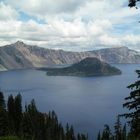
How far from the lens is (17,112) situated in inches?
4924

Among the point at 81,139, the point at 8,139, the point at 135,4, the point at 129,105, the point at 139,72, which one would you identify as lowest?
the point at 81,139

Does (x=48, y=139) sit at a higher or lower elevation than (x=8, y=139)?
lower

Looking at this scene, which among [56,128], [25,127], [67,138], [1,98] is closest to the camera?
[1,98]

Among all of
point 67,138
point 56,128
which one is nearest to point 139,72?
point 67,138

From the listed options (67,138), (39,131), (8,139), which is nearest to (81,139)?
(67,138)

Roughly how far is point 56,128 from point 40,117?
941cm

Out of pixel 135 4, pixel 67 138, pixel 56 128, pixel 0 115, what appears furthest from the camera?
pixel 56 128

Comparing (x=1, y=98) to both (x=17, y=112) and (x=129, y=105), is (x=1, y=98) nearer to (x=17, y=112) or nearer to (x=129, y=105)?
(x=17, y=112)

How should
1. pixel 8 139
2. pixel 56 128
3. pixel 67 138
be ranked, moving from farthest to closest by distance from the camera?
pixel 56 128, pixel 67 138, pixel 8 139

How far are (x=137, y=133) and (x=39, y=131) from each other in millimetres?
133265

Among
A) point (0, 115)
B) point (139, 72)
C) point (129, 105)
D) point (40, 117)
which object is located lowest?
point (40, 117)

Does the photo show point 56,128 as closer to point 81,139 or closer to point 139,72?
point 81,139

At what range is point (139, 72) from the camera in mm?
18562

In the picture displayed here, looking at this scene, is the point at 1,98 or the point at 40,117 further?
the point at 40,117
